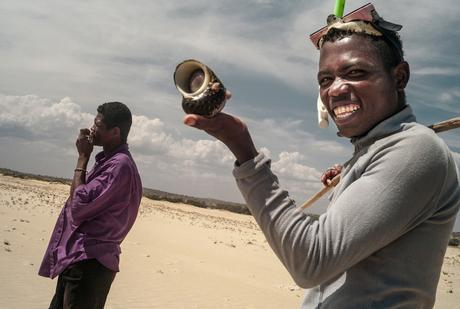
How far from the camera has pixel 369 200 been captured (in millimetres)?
1100

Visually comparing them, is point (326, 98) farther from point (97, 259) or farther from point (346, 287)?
point (97, 259)

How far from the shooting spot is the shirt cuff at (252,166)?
118 cm

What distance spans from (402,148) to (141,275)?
9.48 metres

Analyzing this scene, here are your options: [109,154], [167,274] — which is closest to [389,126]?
[109,154]

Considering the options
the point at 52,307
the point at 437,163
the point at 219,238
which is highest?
the point at 437,163

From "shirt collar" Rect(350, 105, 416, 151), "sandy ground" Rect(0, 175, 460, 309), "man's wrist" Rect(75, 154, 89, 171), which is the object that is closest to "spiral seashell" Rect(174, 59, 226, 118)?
"shirt collar" Rect(350, 105, 416, 151)

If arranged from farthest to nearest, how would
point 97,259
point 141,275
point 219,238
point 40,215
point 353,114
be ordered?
point 219,238, point 40,215, point 141,275, point 97,259, point 353,114

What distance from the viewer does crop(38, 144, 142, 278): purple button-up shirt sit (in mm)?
3252

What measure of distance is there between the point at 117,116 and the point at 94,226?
110 cm

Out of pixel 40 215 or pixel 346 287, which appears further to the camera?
pixel 40 215

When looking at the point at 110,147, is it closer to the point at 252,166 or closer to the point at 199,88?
the point at 199,88

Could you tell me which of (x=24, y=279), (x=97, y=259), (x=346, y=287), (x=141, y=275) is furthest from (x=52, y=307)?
(x=141, y=275)

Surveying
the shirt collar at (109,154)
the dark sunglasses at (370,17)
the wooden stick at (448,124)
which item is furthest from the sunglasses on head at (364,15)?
the shirt collar at (109,154)

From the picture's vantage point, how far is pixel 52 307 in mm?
3363
